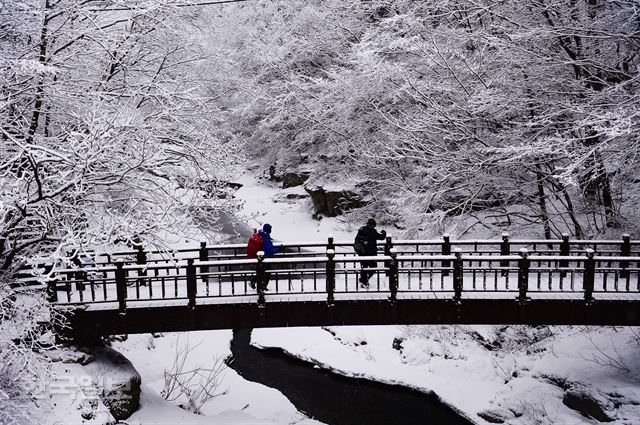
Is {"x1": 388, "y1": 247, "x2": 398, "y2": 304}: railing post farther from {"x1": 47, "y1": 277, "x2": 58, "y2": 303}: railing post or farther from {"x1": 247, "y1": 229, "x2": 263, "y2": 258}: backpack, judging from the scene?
{"x1": 47, "y1": 277, "x2": 58, "y2": 303}: railing post

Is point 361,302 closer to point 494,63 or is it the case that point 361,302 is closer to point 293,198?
point 494,63

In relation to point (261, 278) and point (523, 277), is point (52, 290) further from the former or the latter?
point (523, 277)

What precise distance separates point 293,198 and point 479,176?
1639 cm

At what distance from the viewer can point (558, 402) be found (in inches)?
441

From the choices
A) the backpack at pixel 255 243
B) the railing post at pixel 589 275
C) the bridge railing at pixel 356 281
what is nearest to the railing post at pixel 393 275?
the bridge railing at pixel 356 281

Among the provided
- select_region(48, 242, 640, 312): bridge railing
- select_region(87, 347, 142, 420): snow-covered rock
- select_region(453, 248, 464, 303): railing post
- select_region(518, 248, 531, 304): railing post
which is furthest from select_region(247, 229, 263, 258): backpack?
select_region(518, 248, 531, 304): railing post

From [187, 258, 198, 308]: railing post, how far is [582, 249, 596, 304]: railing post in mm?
7685

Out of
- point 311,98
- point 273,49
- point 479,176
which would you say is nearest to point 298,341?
point 479,176

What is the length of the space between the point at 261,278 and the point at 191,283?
1.39 metres

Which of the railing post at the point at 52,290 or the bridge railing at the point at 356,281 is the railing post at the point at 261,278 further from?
the railing post at the point at 52,290

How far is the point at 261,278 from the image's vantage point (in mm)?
9961

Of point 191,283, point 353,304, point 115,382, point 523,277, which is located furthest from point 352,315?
point 115,382

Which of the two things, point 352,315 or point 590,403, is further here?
point 590,403

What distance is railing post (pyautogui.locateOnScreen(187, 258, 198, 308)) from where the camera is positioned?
969 cm
